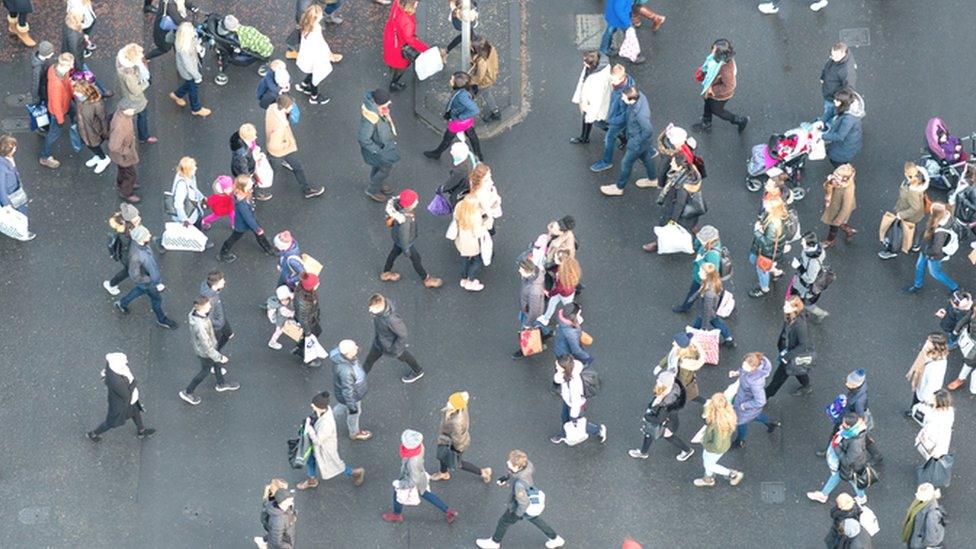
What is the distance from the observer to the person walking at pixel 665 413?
2383 cm

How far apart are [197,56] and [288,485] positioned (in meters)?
6.50

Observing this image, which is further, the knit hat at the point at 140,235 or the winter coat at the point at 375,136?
the winter coat at the point at 375,136

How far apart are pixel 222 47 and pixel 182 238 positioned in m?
3.42

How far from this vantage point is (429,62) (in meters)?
28.3

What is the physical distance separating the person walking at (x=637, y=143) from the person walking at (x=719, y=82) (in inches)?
33.3

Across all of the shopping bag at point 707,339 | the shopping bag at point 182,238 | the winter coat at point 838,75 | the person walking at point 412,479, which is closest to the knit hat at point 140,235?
the shopping bag at point 182,238

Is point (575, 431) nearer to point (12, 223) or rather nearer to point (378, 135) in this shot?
point (378, 135)

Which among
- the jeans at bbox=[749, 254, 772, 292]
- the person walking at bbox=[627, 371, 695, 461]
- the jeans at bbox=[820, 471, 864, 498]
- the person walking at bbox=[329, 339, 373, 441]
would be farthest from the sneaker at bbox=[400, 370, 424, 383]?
the jeans at bbox=[820, 471, 864, 498]

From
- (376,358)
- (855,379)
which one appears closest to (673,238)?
(855,379)

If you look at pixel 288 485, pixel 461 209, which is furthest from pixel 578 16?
pixel 288 485

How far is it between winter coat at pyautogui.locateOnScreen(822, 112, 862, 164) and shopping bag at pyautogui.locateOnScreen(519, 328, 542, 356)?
185 inches

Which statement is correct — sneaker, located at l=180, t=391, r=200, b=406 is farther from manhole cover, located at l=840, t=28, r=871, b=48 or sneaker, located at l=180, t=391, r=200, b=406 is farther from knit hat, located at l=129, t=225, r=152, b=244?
manhole cover, located at l=840, t=28, r=871, b=48

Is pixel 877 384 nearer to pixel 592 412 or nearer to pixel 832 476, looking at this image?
pixel 832 476

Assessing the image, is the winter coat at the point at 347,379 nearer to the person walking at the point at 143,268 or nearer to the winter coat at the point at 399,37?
the person walking at the point at 143,268
